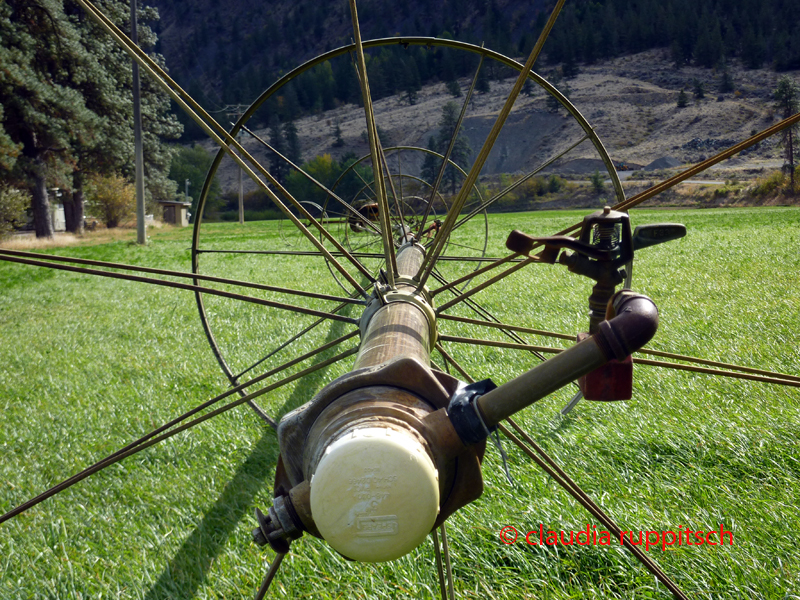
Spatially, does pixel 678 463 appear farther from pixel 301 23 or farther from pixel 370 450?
pixel 301 23

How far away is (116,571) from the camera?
1.65 m

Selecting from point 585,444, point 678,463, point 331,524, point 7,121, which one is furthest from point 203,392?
point 7,121

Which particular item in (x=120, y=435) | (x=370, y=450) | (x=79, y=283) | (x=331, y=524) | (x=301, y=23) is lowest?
(x=79, y=283)

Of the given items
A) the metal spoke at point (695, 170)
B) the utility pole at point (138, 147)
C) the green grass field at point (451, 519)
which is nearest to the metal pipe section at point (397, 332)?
the metal spoke at point (695, 170)

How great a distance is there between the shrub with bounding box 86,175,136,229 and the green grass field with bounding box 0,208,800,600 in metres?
21.2

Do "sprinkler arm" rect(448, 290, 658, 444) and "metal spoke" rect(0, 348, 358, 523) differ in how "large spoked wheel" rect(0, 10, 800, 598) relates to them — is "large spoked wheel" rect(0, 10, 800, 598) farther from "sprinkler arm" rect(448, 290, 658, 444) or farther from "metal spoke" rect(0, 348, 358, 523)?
"sprinkler arm" rect(448, 290, 658, 444)

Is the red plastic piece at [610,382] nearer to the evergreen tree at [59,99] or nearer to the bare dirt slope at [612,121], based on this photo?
the evergreen tree at [59,99]

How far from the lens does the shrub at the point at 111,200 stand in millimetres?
22703

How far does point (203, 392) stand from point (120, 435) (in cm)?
56

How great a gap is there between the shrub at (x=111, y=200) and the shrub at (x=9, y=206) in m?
6.89

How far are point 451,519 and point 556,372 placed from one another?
3.87 ft

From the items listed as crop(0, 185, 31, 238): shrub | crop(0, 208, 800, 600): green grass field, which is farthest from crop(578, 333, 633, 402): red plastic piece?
crop(0, 185, 31, 238): shrub

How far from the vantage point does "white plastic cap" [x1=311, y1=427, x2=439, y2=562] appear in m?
0.69

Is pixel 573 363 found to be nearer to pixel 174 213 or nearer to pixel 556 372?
pixel 556 372
